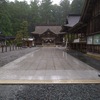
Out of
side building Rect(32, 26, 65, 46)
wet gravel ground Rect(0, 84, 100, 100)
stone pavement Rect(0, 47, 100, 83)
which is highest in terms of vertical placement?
side building Rect(32, 26, 65, 46)

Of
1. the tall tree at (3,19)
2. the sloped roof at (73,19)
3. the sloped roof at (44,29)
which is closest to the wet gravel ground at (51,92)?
the sloped roof at (73,19)

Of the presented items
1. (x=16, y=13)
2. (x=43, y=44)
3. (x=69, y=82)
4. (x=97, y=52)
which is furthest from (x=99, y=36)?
(x=16, y=13)

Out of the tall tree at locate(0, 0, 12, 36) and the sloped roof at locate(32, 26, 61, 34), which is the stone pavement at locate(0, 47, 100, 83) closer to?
the tall tree at locate(0, 0, 12, 36)

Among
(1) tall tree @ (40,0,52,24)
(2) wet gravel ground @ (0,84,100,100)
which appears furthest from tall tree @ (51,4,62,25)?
(2) wet gravel ground @ (0,84,100,100)

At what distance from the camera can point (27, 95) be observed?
4211mm

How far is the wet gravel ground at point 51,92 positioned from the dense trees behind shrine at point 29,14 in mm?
39504

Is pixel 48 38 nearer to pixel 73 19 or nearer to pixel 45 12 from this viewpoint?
pixel 73 19

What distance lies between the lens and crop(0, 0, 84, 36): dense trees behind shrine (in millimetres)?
45406

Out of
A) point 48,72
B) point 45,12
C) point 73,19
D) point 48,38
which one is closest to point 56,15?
point 45,12

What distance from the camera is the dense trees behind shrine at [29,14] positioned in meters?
45.4

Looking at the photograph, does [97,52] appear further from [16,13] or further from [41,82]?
[16,13]

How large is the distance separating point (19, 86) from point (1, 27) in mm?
40753

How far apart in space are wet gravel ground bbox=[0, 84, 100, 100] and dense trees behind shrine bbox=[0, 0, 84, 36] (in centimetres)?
3950

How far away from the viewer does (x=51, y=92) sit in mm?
4445
